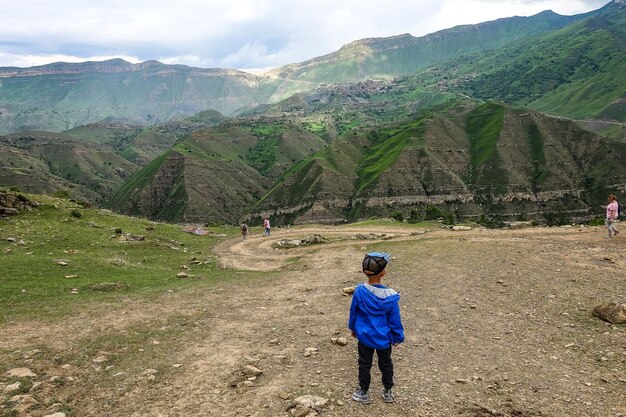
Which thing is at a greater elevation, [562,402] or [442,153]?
[442,153]

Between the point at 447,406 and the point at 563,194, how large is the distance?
567 feet

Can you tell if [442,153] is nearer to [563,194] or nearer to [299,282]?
[563,194]

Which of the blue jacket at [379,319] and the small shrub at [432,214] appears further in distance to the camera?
the small shrub at [432,214]

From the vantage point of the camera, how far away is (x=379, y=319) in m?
8.27

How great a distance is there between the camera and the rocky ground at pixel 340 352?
27.0 feet

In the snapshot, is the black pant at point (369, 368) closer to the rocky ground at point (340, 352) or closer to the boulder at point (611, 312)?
the rocky ground at point (340, 352)

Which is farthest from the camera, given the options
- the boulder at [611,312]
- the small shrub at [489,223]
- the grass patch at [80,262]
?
the small shrub at [489,223]

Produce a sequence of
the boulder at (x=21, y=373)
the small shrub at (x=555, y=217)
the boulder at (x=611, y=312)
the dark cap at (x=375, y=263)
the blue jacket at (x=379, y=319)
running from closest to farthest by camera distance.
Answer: the blue jacket at (x=379, y=319) → the dark cap at (x=375, y=263) → the boulder at (x=21, y=373) → the boulder at (x=611, y=312) → the small shrub at (x=555, y=217)

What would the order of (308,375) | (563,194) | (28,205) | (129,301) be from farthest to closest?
(563,194) < (28,205) < (129,301) < (308,375)

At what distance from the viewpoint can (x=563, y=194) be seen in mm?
152750

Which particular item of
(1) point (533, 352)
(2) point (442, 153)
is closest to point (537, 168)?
(2) point (442, 153)

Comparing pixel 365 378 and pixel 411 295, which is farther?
pixel 411 295

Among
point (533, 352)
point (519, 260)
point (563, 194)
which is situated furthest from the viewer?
point (563, 194)

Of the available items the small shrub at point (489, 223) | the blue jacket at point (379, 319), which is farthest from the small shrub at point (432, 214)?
the blue jacket at point (379, 319)
